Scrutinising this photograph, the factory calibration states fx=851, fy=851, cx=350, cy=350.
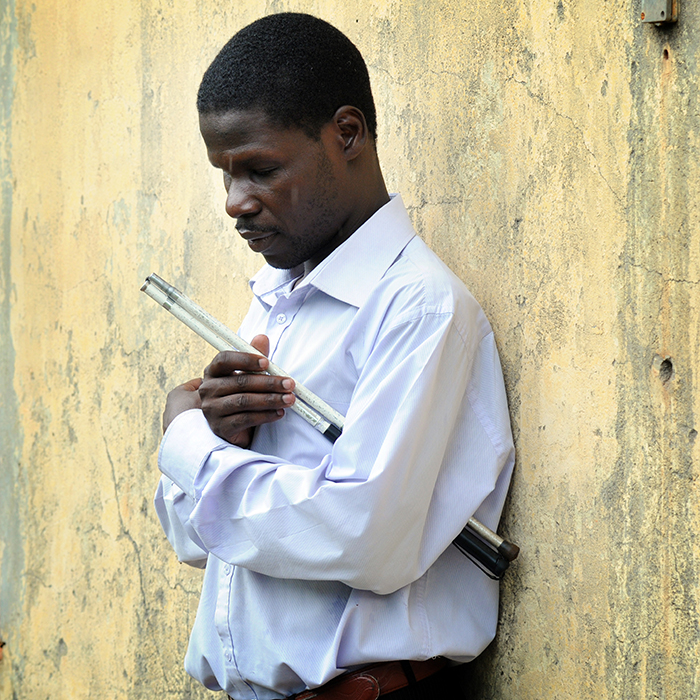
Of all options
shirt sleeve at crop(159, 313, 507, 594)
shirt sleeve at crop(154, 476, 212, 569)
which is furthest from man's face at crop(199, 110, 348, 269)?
shirt sleeve at crop(154, 476, 212, 569)

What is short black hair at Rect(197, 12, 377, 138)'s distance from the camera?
1302mm

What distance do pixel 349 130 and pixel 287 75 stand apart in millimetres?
131

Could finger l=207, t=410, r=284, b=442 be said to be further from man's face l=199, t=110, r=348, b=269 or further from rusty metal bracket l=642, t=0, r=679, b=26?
rusty metal bracket l=642, t=0, r=679, b=26

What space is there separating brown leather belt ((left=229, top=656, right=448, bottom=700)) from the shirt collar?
1.81 ft

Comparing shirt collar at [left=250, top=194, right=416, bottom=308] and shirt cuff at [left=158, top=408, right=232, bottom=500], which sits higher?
shirt collar at [left=250, top=194, right=416, bottom=308]

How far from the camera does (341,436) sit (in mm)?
1191

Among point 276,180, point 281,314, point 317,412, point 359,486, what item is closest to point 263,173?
point 276,180

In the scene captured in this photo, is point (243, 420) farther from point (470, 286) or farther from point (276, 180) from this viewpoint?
point (470, 286)

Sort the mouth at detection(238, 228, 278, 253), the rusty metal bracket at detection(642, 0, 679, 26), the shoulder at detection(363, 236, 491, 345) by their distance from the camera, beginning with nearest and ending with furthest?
the rusty metal bracket at detection(642, 0, 679, 26) → the shoulder at detection(363, 236, 491, 345) → the mouth at detection(238, 228, 278, 253)

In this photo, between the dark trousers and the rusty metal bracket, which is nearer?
the rusty metal bracket

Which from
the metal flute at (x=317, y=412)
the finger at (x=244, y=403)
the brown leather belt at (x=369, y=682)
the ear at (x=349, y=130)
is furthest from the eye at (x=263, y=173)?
the brown leather belt at (x=369, y=682)

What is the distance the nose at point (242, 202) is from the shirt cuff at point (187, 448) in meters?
0.32

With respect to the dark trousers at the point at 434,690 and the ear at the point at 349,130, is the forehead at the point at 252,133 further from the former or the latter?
the dark trousers at the point at 434,690

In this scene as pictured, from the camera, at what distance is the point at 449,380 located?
1241 millimetres
